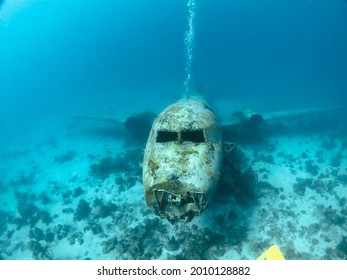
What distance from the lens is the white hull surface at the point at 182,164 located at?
7965 mm

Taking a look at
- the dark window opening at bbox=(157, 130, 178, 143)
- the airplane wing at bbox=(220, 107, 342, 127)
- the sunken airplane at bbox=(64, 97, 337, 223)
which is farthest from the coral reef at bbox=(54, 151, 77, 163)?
the dark window opening at bbox=(157, 130, 178, 143)

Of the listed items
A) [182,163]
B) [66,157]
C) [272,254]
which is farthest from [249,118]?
[66,157]

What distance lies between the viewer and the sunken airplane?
7969mm

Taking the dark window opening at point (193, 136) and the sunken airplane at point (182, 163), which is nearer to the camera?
the sunken airplane at point (182, 163)

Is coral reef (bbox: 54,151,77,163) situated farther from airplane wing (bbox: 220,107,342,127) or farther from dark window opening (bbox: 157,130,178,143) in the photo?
dark window opening (bbox: 157,130,178,143)

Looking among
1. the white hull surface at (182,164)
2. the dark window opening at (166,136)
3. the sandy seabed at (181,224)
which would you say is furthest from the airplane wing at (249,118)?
the dark window opening at (166,136)

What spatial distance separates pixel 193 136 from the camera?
978cm

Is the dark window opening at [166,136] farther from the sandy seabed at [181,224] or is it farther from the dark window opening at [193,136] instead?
the sandy seabed at [181,224]

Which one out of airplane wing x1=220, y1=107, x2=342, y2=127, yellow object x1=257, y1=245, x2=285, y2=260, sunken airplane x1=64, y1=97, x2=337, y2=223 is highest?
airplane wing x1=220, y1=107, x2=342, y2=127

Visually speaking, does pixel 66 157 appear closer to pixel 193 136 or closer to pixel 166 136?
pixel 166 136

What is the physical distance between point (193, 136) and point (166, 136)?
0.96 meters

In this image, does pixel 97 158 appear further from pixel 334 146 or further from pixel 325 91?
pixel 325 91

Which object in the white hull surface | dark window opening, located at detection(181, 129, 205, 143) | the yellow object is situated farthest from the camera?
dark window opening, located at detection(181, 129, 205, 143)
